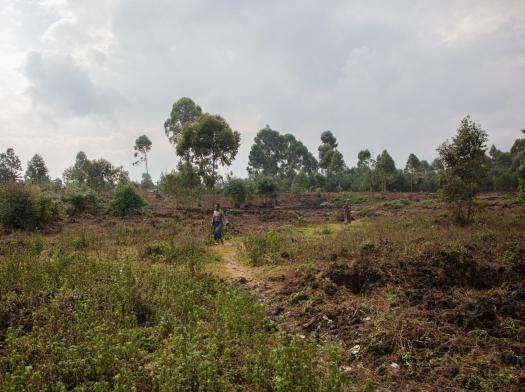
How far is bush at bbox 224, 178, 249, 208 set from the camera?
34438mm

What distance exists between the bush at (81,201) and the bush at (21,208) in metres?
5.89

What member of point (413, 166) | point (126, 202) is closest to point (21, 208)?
point (126, 202)

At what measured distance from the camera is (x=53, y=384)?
4672 mm

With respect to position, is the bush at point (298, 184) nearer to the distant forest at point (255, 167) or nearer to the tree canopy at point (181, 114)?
the distant forest at point (255, 167)

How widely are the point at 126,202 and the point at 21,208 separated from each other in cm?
785

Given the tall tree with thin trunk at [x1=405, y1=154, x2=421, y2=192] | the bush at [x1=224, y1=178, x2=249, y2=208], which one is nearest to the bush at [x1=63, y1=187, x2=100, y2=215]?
the bush at [x1=224, y1=178, x2=249, y2=208]

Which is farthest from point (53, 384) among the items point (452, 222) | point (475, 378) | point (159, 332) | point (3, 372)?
point (452, 222)

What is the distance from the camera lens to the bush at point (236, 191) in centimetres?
3444

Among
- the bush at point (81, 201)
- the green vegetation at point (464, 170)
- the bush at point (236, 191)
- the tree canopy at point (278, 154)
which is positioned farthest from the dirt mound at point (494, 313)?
the tree canopy at point (278, 154)

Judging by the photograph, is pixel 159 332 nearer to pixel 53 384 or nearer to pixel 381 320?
pixel 53 384

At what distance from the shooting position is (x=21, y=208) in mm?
17922

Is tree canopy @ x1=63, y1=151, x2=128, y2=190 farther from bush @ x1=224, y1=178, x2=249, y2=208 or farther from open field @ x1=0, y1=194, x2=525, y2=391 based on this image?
open field @ x1=0, y1=194, x2=525, y2=391

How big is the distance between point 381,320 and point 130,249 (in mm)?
9976

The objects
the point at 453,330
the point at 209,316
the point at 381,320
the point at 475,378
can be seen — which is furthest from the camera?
the point at 209,316
